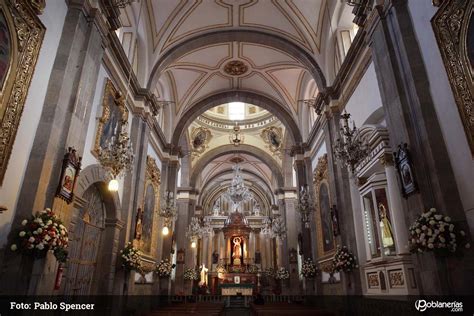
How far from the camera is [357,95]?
8531 mm

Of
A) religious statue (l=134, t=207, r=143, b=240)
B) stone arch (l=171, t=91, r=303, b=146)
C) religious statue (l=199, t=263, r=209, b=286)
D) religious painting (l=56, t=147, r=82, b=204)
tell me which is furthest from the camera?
religious statue (l=199, t=263, r=209, b=286)

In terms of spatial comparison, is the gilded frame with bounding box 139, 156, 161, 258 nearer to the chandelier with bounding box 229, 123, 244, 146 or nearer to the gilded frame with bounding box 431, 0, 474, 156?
the gilded frame with bounding box 431, 0, 474, 156

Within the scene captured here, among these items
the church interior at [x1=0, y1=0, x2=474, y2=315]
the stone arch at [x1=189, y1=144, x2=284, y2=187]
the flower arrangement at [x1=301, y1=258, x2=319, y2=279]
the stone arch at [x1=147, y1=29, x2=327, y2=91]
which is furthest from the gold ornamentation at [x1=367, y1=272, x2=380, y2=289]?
the stone arch at [x1=189, y1=144, x2=284, y2=187]

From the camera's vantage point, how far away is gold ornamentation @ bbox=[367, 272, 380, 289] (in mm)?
7082

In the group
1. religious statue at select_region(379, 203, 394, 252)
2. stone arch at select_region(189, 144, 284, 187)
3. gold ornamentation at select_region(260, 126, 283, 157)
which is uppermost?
gold ornamentation at select_region(260, 126, 283, 157)

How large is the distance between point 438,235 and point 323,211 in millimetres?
7293

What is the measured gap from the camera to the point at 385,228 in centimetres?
689

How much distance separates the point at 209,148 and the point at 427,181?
17408mm

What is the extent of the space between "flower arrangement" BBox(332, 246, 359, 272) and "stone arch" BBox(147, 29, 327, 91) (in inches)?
237

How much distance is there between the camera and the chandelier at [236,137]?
21.1 meters

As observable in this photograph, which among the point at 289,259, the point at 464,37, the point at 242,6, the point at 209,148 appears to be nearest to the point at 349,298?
the point at 464,37

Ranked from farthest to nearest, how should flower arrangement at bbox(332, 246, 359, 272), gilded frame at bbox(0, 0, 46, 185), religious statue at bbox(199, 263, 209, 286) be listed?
religious statue at bbox(199, 263, 209, 286), flower arrangement at bbox(332, 246, 359, 272), gilded frame at bbox(0, 0, 46, 185)

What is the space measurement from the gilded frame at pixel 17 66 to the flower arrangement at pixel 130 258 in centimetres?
451

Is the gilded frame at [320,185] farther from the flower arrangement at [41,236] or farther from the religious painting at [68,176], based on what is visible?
the flower arrangement at [41,236]
